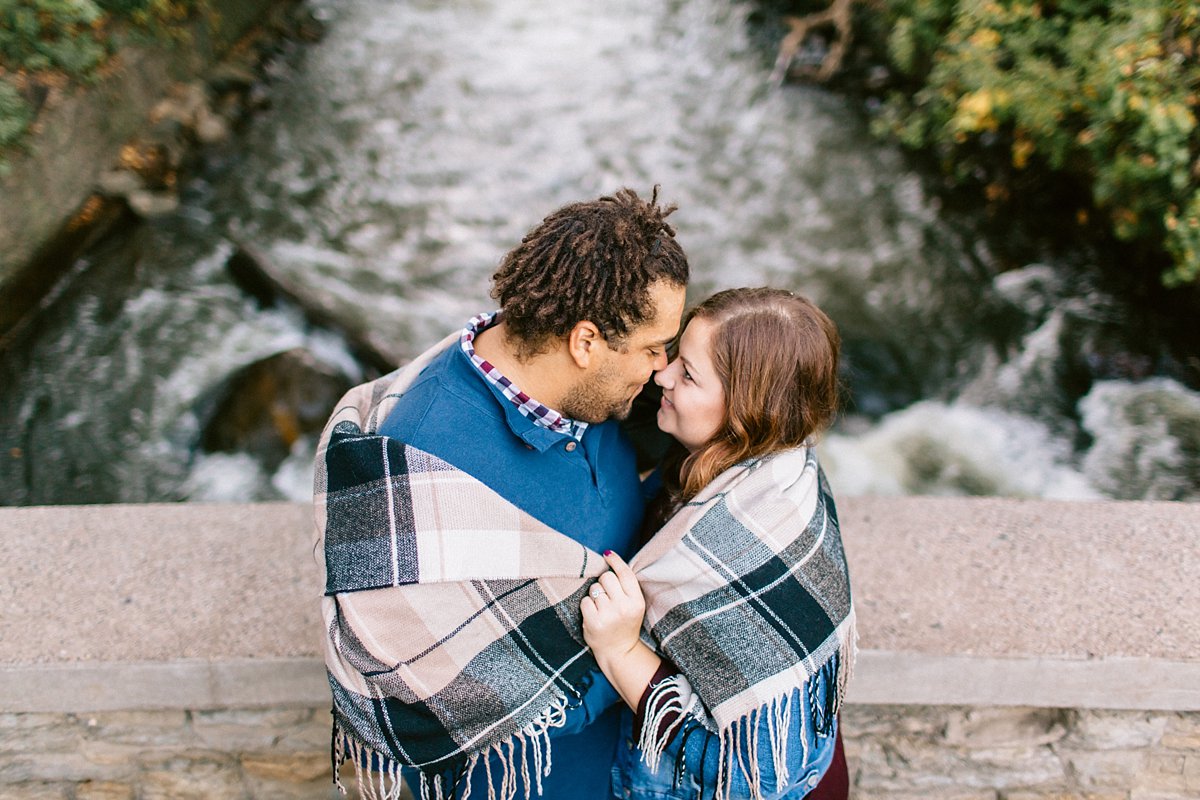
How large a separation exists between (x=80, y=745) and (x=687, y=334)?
175 cm

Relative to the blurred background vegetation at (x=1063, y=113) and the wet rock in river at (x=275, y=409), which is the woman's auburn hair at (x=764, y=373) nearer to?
the wet rock in river at (x=275, y=409)

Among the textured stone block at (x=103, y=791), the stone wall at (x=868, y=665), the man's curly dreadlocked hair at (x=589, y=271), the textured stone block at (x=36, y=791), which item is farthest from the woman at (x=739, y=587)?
the textured stone block at (x=36, y=791)

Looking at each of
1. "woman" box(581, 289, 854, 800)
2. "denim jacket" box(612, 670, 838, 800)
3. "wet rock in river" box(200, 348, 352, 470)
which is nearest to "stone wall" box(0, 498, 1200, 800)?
"denim jacket" box(612, 670, 838, 800)

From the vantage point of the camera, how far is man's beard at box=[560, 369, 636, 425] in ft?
5.24

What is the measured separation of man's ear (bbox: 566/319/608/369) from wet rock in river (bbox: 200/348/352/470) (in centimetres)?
295

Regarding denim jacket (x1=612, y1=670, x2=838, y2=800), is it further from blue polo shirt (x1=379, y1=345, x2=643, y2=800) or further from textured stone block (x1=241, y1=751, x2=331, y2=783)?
textured stone block (x1=241, y1=751, x2=331, y2=783)

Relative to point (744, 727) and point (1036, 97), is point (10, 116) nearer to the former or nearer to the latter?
point (744, 727)

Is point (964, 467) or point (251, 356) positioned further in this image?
point (251, 356)

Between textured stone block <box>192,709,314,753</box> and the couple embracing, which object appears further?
textured stone block <box>192,709,314,753</box>

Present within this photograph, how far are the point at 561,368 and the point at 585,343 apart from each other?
0.06 m

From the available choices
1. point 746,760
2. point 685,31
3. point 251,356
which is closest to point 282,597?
point 746,760

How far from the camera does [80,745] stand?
2.07m

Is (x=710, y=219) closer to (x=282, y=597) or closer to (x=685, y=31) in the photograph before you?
(x=685, y=31)

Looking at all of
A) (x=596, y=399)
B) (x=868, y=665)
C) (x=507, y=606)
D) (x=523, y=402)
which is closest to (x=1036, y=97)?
(x=868, y=665)
